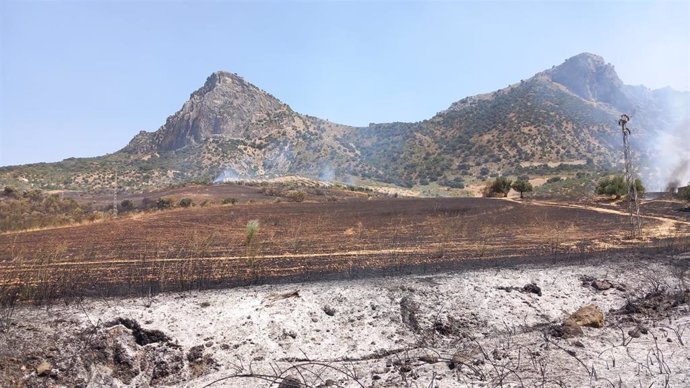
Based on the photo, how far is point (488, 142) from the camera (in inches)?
4092

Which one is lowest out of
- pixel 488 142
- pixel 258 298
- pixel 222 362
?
pixel 222 362

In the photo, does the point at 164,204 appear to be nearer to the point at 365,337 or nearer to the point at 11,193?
the point at 11,193

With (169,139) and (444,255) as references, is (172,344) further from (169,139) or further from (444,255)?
(169,139)

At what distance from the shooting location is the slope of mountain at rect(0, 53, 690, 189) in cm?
9669

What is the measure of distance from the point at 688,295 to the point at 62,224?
3213 cm

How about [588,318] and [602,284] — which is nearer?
[588,318]

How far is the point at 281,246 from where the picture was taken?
1991 cm

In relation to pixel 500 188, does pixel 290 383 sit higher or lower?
lower

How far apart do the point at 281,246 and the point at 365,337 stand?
10900mm

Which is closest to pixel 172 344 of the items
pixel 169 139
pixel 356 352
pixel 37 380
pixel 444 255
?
pixel 37 380

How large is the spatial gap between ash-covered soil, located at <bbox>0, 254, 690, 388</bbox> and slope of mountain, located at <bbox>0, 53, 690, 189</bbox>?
259ft

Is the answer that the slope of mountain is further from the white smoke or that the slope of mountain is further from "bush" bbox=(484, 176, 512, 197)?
"bush" bbox=(484, 176, 512, 197)

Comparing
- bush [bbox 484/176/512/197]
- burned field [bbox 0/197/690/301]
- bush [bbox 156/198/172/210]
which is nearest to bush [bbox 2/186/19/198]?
bush [bbox 156/198/172/210]

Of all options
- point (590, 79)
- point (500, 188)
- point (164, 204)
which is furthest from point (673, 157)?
point (164, 204)
